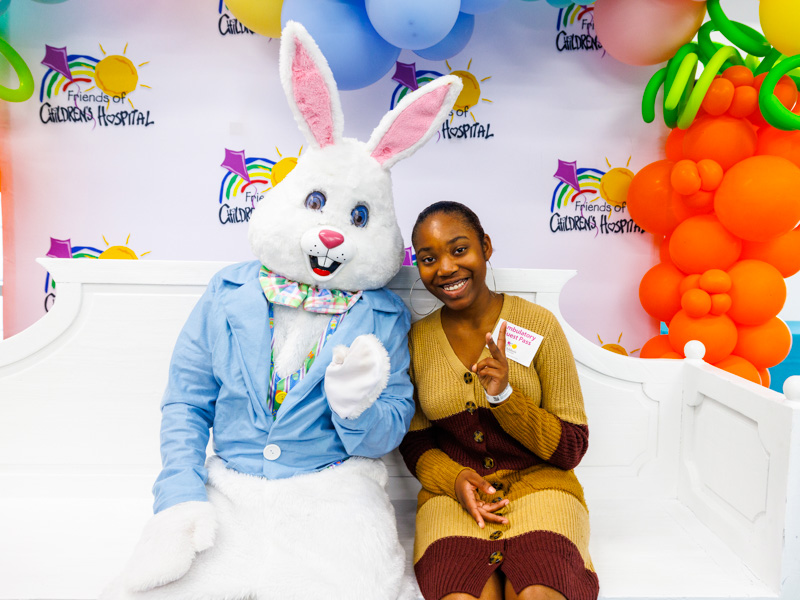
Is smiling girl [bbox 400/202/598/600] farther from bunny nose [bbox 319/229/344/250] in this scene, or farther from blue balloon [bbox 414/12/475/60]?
blue balloon [bbox 414/12/475/60]

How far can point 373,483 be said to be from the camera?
4.44ft

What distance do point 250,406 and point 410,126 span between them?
2.50 ft

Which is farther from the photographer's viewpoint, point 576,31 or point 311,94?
point 576,31

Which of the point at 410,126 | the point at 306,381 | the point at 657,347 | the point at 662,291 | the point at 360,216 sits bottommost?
the point at 657,347

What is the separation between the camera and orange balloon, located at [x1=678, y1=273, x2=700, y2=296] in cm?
212

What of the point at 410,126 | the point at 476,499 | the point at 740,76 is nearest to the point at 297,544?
the point at 476,499

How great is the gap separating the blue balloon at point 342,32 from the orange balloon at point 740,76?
1170mm

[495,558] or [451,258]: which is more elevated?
[451,258]

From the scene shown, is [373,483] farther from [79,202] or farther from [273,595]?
[79,202]

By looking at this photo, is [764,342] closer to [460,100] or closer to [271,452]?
[460,100]

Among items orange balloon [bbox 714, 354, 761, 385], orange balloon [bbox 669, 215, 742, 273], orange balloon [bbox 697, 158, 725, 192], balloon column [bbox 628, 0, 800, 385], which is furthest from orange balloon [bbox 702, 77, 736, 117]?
orange balloon [bbox 714, 354, 761, 385]

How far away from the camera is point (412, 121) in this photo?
1.44 meters

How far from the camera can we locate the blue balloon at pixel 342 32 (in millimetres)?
1854

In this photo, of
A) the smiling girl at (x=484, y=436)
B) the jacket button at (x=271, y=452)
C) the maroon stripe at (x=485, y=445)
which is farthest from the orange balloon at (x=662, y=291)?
the jacket button at (x=271, y=452)
